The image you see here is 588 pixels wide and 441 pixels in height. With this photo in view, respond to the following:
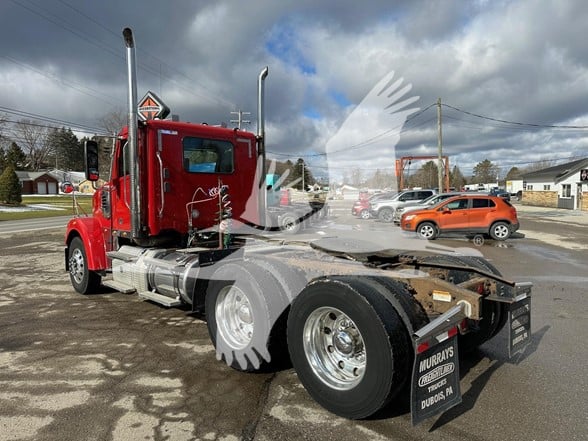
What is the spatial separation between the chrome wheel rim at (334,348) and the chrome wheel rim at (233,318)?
832 mm

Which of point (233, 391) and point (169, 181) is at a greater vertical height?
point (169, 181)

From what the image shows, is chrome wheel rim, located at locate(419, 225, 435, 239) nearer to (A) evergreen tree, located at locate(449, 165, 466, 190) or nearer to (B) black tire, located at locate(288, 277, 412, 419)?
(B) black tire, located at locate(288, 277, 412, 419)

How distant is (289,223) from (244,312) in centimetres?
392

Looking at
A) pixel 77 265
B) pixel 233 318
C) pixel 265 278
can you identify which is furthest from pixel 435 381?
pixel 77 265

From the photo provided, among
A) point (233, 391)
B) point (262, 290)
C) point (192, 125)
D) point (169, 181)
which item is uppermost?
point (192, 125)

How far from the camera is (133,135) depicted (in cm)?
550

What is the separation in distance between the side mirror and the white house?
36467 millimetres

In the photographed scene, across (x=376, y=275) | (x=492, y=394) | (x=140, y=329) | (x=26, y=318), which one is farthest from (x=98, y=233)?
(x=492, y=394)

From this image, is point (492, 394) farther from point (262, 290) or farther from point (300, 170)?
point (300, 170)

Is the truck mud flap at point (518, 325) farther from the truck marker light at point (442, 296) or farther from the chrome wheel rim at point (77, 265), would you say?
the chrome wheel rim at point (77, 265)

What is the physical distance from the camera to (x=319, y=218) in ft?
36.9

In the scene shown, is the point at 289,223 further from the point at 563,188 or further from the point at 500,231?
the point at 563,188

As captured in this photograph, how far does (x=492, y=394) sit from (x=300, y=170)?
596cm

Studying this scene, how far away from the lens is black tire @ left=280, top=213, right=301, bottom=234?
7.32m
